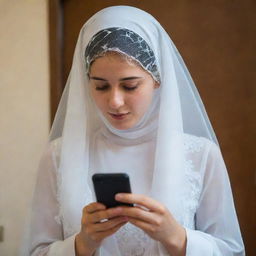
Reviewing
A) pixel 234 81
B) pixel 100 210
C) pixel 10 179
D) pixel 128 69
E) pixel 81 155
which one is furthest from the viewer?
pixel 10 179

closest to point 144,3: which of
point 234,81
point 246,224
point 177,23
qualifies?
point 177,23

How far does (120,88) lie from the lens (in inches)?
32.5

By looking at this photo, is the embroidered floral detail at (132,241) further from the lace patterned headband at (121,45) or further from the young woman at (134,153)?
the lace patterned headband at (121,45)

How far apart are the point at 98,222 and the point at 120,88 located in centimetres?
32

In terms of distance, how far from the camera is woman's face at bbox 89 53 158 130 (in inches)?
31.8

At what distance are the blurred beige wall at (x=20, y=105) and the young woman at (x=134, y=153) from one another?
0.90 meters

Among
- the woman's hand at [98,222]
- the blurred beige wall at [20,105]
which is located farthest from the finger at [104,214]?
the blurred beige wall at [20,105]

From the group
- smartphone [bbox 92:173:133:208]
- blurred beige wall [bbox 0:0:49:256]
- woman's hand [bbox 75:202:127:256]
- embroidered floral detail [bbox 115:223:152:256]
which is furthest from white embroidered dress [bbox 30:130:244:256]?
blurred beige wall [bbox 0:0:49:256]

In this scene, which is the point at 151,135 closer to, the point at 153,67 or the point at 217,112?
the point at 153,67

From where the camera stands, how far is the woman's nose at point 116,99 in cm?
81

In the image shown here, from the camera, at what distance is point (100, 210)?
693mm

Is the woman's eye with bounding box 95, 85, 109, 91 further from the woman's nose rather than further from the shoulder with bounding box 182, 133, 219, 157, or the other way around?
the shoulder with bounding box 182, 133, 219, 157

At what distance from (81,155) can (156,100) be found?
0.26m

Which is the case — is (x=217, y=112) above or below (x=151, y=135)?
above
